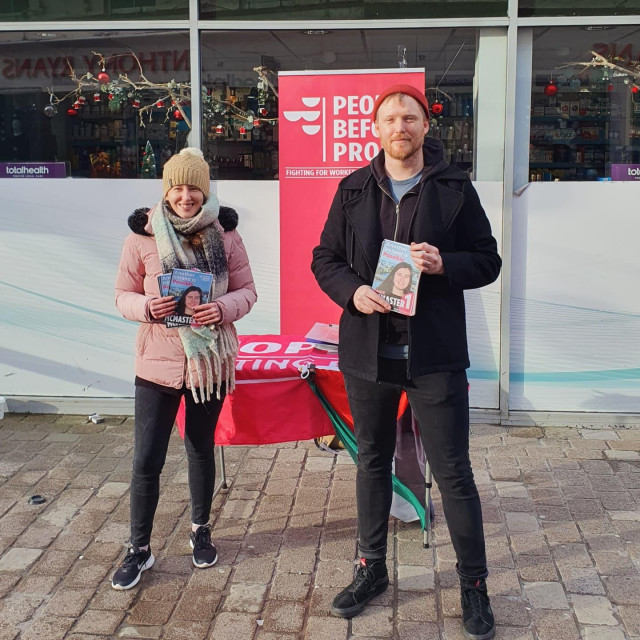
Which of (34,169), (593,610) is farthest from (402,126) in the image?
(34,169)

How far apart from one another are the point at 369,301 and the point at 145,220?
3.49 feet

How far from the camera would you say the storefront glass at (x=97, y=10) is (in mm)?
5480

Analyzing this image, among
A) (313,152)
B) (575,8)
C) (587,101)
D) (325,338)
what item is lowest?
(325,338)

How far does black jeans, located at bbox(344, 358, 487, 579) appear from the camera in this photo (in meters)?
3.09

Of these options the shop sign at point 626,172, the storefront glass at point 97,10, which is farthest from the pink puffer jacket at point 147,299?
the shop sign at point 626,172

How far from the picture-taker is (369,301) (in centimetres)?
300

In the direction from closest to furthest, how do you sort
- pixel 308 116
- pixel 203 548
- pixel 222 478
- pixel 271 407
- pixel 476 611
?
pixel 476 611, pixel 203 548, pixel 271 407, pixel 222 478, pixel 308 116

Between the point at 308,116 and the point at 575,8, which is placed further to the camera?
the point at 575,8

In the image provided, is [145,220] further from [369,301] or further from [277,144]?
[277,144]

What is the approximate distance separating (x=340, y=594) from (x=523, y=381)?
2688 millimetres

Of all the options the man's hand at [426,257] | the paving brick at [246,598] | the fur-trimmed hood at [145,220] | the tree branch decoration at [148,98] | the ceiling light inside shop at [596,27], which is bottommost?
the paving brick at [246,598]

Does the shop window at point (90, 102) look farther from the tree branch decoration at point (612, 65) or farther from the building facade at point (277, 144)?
the tree branch decoration at point (612, 65)

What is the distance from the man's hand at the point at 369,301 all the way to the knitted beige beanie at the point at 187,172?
0.86 meters

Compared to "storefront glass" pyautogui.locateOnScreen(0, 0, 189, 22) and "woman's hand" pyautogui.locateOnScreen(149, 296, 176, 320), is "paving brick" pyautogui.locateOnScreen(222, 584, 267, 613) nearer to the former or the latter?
"woman's hand" pyautogui.locateOnScreen(149, 296, 176, 320)
